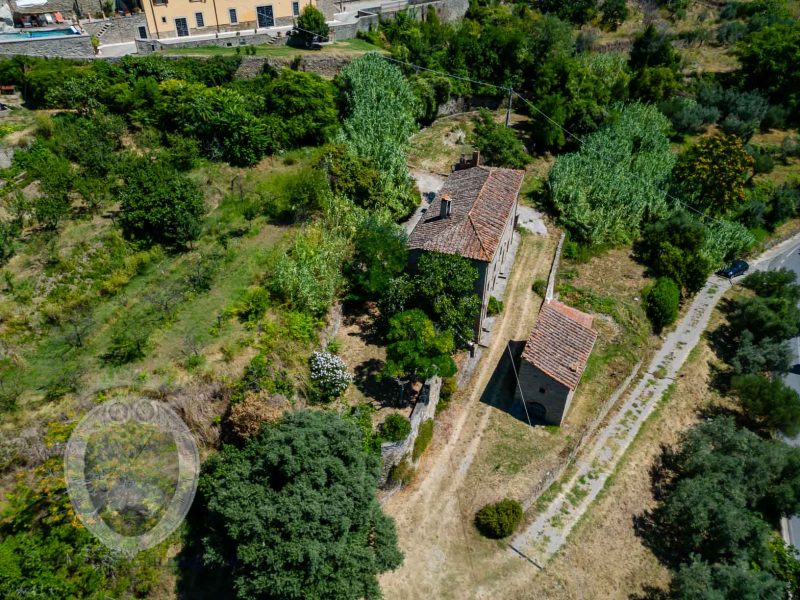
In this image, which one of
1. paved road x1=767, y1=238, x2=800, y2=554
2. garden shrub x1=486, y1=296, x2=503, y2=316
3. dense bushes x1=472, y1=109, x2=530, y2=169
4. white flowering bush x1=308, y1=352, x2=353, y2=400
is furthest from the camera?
dense bushes x1=472, y1=109, x2=530, y2=169

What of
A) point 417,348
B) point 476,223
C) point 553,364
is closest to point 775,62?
point 476,223

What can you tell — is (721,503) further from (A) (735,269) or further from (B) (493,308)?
(A) (735,269)

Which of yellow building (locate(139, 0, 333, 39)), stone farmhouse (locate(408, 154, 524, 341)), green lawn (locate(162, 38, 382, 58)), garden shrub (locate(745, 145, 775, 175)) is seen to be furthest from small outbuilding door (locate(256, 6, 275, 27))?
garden shrub (locate(745, 145, 775, 175))

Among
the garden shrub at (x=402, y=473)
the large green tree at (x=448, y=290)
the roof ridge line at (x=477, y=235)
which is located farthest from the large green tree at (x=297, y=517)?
the roof ridge line at (x=477, y=235)

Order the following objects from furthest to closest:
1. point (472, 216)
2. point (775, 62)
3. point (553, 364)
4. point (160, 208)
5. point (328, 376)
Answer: point (775, 62) → point (472, 216) → point (160, 208) → point (553, 364) → point (328, 376)

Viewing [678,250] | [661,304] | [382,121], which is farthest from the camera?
[382,121]

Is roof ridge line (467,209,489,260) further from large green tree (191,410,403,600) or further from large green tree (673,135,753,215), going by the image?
large green tree (673,135,753,215)
